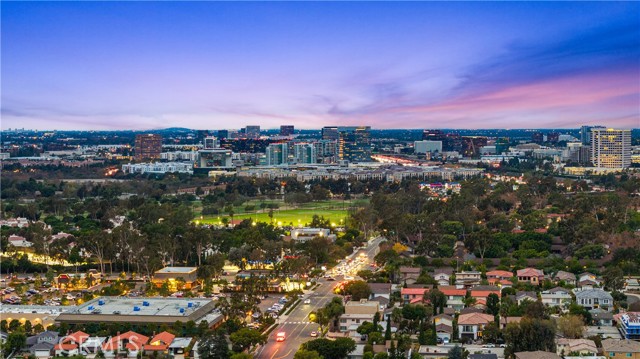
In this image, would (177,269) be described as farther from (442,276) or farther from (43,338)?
(442,276)

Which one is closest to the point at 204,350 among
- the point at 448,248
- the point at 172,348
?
the point at 172,348

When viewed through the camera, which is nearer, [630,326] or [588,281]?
[630,326]

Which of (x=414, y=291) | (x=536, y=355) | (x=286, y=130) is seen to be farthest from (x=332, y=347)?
(x=286, y=130)

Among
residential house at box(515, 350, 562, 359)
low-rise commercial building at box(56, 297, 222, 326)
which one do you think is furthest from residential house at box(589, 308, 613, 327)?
A: low-rise commercial building at box(56, 297, 222, 326)

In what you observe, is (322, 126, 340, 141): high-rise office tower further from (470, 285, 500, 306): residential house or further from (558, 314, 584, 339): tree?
(558, 314, 584, 339): tree

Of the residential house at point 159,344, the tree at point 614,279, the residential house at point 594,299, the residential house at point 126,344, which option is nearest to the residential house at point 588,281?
the tree at point 614,279

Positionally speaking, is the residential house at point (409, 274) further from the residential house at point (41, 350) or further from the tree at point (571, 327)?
the residential house at point (41, 350)

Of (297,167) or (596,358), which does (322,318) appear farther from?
(297,167)
